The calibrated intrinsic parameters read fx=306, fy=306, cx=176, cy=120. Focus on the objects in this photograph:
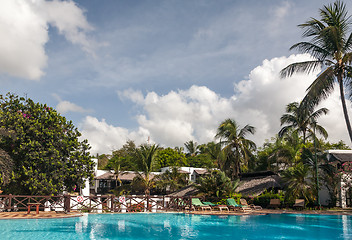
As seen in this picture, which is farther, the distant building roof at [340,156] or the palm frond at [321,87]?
Answer: the distant building roof at [340,156]

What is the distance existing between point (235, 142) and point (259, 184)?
5.55 metres

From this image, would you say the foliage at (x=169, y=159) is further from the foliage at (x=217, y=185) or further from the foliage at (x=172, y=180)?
the foliage at (x=217, y=185)

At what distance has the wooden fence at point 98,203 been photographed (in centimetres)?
1723

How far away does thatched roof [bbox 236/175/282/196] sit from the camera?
24.2 m

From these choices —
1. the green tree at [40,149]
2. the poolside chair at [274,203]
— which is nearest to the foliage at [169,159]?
the poolside chair at [274,203]

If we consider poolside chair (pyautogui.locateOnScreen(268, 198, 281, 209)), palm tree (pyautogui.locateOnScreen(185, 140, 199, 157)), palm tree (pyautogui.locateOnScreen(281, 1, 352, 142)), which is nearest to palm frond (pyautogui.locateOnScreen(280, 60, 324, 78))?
palm tree (pyautogui.locateOnScreen(281, 1, 352, 142))

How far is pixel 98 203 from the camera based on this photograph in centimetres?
1844

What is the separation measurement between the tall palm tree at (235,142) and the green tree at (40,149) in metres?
14.5

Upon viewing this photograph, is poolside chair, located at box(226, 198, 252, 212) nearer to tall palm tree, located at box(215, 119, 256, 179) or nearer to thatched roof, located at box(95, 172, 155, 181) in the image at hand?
tall palm tree, located at box(215, 119, 256, 179)

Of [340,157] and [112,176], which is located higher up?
[340,157]

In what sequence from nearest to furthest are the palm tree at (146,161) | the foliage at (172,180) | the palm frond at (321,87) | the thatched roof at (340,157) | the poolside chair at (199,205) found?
1. the palm frond at (321,87)
2. the poolside chair at (199,205)
3. the thatched roof at (340,157)
4. the palm tree at (146,161)
5. the foliage at (172,180)

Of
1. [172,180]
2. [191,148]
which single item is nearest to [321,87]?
[172,180]

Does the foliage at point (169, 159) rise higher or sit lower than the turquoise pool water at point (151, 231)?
higher

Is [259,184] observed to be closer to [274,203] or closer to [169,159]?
[274,203]
